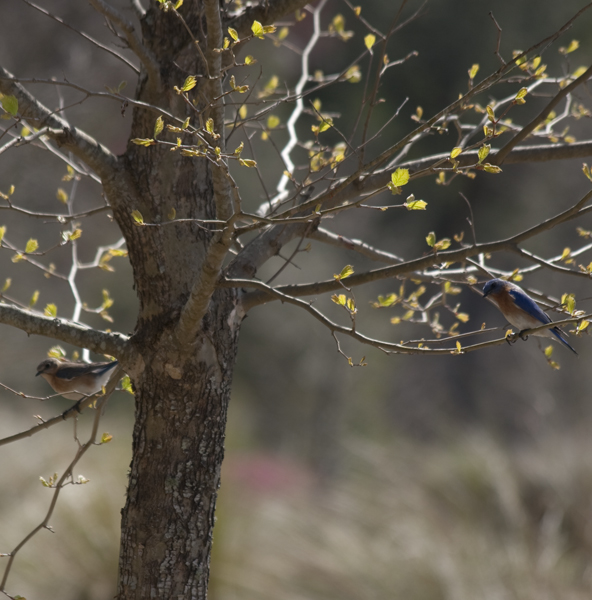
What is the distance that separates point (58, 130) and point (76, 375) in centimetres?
168

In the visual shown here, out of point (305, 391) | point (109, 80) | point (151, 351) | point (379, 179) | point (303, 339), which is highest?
point (109, 80)

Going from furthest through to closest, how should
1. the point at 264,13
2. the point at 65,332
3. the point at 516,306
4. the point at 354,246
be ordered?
the point at 516,306 < the point at 354,246 < the point at 264,13 < the point at 65,332

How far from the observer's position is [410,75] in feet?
41.8

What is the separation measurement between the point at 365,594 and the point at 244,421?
5.71 meters

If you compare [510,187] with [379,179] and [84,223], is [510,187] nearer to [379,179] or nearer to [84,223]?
[84,223]

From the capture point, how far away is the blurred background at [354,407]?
4.29 m

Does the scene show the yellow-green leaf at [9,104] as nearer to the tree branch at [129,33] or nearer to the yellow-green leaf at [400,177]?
the tree branch at [129,33]

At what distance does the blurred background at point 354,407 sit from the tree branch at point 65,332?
0.78 meters

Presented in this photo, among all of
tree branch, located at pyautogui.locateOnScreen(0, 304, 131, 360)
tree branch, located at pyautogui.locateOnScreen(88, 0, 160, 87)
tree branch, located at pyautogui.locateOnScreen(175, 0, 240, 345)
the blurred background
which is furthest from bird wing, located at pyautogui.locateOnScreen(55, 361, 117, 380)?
tree branch, located at pyautogui.locateOnScreen(88, 0, 160, 87)

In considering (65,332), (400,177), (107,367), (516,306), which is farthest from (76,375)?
(400,177)

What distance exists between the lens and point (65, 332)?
1.80 m

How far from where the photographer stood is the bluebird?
3016 millimetres

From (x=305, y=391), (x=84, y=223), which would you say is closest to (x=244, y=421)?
(x=305, y=391)

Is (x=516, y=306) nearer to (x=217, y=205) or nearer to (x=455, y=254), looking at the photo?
(x=455, y=254)
